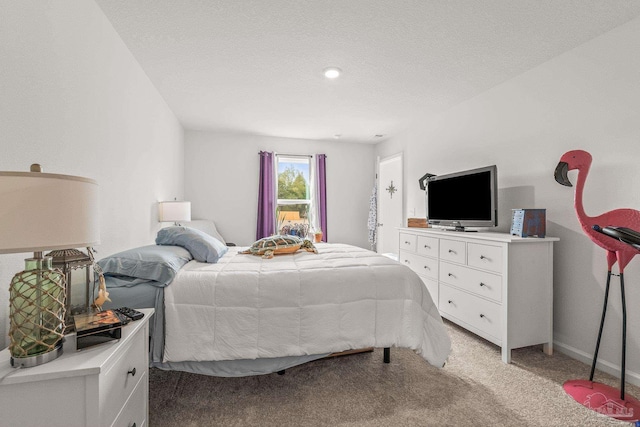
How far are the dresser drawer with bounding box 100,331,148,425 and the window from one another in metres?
4.06

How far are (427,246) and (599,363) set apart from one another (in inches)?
61.7

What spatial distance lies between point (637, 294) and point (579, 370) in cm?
68

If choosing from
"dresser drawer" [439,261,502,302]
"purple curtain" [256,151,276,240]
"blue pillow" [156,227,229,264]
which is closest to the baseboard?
"dresser drawer" [439,261,502,302]

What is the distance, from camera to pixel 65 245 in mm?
875

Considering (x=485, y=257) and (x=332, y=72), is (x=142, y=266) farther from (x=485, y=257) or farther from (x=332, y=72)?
(x=485, y=257)

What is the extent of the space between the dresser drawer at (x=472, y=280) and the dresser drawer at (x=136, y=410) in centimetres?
246

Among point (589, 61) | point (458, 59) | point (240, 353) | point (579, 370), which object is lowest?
point (579, 370)

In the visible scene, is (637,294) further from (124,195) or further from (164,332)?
(124,195)

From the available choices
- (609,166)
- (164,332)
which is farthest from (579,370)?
(164,332)

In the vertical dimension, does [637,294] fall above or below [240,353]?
above

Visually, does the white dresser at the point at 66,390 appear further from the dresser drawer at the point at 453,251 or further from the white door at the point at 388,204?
the white door at the point at 388,204

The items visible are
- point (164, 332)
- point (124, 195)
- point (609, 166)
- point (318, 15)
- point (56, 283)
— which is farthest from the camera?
point (124, 195)

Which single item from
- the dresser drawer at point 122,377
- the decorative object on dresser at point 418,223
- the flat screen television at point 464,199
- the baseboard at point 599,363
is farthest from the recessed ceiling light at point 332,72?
the baseboard at point 599,363

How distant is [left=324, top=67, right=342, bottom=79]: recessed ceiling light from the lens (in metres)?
2.68
